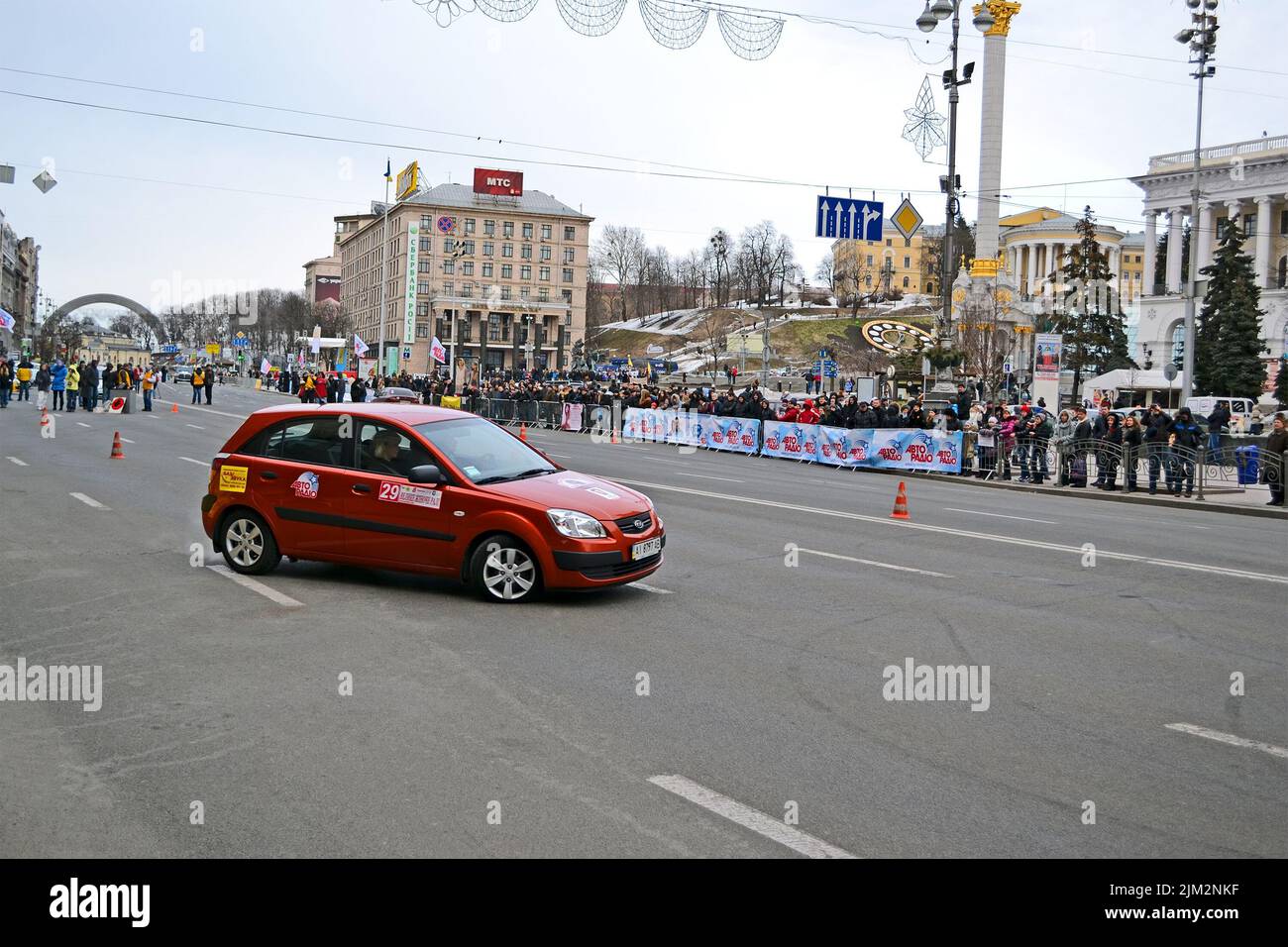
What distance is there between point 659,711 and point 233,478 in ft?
18.4

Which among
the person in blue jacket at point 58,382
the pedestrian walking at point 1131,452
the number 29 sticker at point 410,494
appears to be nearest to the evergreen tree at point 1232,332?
the pedestrian walking at point 1131,452

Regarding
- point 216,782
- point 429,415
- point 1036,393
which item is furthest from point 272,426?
point 1036,393

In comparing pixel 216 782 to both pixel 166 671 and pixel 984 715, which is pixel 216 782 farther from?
pixel 984 715

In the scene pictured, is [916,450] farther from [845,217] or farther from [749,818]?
[749,818]

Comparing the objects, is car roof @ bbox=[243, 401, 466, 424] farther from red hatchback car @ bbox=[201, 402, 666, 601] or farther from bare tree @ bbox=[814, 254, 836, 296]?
bare tree @ bbox=[814, 254, 836, 296]

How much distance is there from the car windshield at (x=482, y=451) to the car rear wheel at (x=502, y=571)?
23.1 inches

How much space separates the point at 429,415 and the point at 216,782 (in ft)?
17.6

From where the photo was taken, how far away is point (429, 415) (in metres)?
10.2

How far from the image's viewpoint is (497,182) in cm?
13125

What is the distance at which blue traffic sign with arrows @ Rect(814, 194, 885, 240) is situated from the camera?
30922 millimetres

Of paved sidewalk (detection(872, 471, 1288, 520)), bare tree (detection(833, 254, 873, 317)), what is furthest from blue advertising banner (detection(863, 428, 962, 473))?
bare tree (detection(833, 254, 873, 317))

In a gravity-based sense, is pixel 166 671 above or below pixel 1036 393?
below

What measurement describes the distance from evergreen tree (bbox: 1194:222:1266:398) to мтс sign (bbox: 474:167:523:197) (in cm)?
8208

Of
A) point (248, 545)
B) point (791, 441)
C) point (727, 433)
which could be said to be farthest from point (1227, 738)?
point (727, 433)
